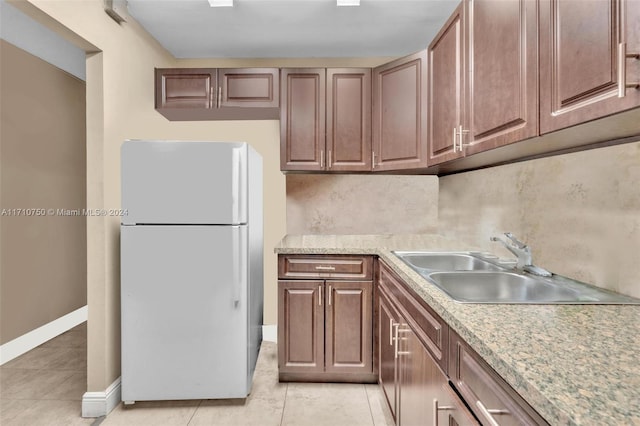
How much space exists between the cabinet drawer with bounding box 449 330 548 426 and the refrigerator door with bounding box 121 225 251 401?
1.38m

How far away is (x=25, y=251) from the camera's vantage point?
110 inches

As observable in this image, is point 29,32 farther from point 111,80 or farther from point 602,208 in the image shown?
point 602,208

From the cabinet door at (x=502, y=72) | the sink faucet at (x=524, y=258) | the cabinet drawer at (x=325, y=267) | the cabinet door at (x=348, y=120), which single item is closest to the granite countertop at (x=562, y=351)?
the sink faucet at (x=524, y=258)

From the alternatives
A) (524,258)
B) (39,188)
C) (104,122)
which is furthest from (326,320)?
(39,188)

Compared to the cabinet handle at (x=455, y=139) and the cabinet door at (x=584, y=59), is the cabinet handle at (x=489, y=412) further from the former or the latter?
the cabinet handle at (x=455, y=139)

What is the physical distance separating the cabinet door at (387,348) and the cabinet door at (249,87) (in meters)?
1.66

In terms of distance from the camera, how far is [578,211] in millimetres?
1307

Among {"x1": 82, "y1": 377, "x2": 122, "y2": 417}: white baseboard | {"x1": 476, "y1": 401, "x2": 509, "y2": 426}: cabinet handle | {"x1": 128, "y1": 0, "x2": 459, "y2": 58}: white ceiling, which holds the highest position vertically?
{"x1": 128, "y1": 0, "x2": 459, "y2": 58}: white ceiling

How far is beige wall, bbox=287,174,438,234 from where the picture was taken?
2.87 metres

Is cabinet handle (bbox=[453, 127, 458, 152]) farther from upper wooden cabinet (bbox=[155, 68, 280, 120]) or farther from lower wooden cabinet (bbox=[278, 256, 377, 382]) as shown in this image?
upper wooden cabinet (bbox=[155, 68, 280, 120])

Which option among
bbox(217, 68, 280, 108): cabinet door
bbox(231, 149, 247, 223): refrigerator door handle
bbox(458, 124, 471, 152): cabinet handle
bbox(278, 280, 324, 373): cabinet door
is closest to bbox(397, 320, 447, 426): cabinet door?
bbox(278, 280, 324, 373): cabinet door

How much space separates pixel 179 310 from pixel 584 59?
2.10 meters

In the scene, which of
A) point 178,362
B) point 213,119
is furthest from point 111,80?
point 178,362

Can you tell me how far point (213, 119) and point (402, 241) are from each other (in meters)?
1.90
